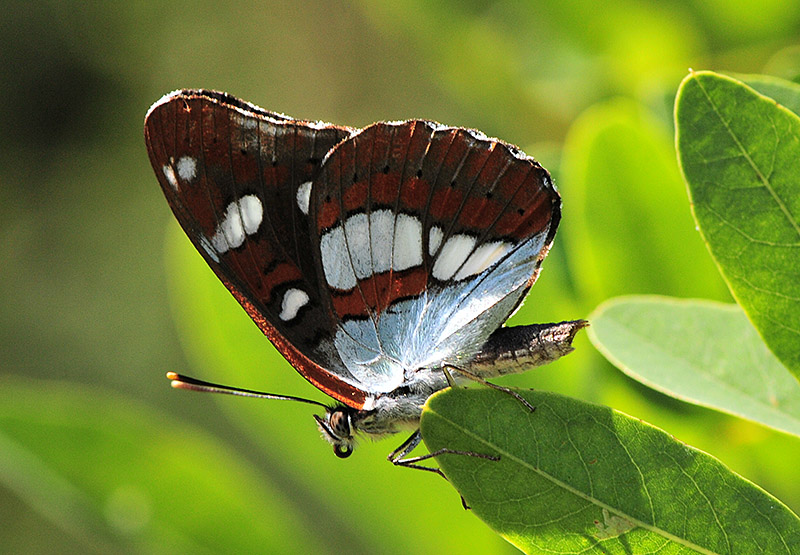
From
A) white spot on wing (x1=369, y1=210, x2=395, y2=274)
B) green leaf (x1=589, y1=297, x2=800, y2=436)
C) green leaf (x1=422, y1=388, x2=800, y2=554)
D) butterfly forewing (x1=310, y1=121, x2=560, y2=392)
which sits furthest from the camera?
white spot on wing (x1=369, y1=210, x2=395, y2=274)

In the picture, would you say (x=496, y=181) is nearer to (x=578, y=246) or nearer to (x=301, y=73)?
(x=578, y=246)

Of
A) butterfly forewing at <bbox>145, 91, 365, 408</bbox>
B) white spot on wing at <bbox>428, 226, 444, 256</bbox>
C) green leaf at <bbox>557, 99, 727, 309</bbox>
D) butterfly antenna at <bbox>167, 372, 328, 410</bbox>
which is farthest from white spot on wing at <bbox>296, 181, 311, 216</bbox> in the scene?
green leaf at <bbox>557, 99, 727, 309</bbox>

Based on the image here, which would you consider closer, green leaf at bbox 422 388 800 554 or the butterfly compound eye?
green leaf at bbox 422 388 800 554

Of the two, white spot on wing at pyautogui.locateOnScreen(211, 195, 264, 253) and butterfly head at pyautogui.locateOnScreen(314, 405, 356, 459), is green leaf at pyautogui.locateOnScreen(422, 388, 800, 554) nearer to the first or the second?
butterfly head at pyautogui.locateOnScreen(314, 405, 356, 459)

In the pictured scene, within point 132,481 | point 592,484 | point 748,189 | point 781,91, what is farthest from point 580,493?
point 132,481

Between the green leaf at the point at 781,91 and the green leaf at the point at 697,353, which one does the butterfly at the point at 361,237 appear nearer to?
the green leaf at the point at 697,353

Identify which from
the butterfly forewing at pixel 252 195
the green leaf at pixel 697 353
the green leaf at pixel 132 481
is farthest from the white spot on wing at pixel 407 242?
the green leaf at pixel 132 481

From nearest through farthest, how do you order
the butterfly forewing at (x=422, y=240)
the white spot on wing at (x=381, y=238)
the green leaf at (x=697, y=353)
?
the green leaf at (x=697, y=353), the butterfly forewing at (x=422, y=240), the white spot on wing at (x=381, y=238)
